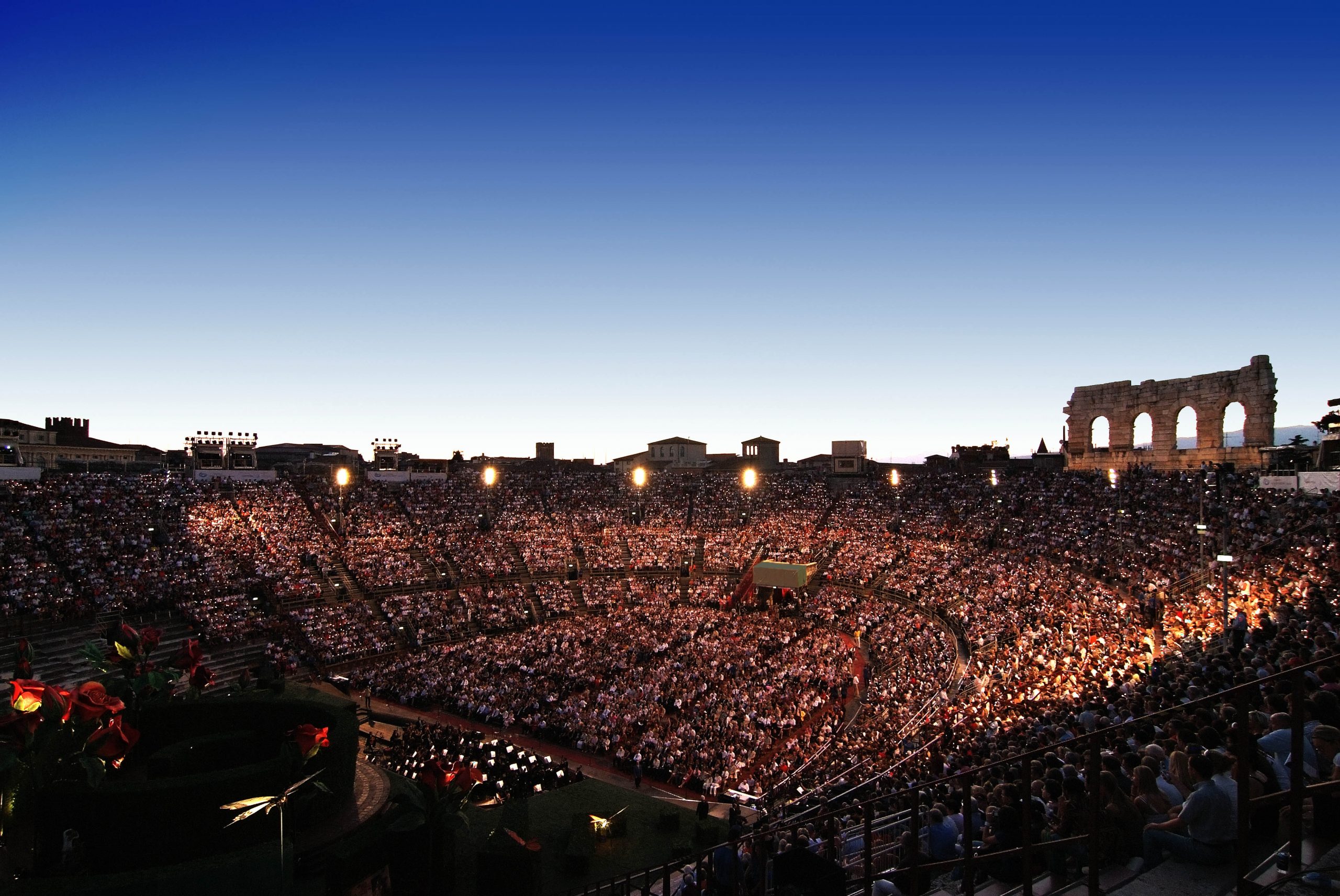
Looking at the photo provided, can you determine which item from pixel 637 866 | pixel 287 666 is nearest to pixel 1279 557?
pixel 637 866

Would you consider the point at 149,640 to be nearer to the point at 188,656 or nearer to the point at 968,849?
the point at 188,656

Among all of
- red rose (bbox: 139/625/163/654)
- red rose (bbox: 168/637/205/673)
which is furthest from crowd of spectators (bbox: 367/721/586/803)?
red rose (bbox: 139/625/163/654)

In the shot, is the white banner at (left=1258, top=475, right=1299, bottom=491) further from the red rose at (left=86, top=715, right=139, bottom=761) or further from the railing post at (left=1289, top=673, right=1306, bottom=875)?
the red rose at (left=86, top=715, right=139, bottom=761)

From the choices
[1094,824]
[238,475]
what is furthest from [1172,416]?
[238,475]

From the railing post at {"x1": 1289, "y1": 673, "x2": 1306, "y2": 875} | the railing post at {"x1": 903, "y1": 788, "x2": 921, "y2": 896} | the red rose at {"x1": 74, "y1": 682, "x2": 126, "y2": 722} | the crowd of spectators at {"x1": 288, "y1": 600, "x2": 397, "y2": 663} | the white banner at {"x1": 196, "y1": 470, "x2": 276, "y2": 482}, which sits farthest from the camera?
the white banner at {"x1": 196, "y1": 470, "x2": 276, "y2": 482}

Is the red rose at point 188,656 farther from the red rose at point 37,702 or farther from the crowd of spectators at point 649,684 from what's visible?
the crowd of spectators at point 649,684

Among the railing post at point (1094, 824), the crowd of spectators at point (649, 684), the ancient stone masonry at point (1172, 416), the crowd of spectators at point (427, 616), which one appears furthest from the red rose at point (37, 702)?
the ancient stone masonry at point (1172, 416)

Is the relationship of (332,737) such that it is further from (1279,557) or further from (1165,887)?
(1279,557)
